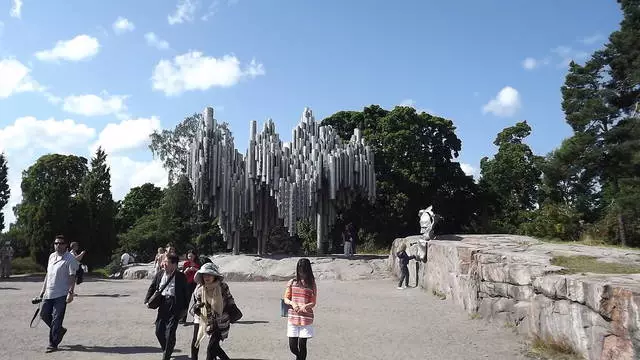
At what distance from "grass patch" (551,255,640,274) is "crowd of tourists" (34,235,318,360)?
5138 millimetres

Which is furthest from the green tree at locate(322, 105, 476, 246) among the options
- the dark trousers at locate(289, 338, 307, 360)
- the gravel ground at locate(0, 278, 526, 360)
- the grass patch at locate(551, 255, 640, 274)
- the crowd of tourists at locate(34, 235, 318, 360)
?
the dark trousers at locate(289, 338, 307, 360)

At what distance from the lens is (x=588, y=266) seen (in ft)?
33.2

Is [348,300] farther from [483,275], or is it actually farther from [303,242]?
[303,242]

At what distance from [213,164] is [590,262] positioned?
21.3m

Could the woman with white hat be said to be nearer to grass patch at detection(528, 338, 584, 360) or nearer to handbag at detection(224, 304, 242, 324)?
handbag at detection(224, 304, 242, 324)

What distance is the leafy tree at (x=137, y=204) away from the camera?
56.0 m

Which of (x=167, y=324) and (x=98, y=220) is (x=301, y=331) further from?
(x=98, y=220)

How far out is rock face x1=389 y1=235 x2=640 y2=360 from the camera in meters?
6.93

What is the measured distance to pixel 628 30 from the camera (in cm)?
2684

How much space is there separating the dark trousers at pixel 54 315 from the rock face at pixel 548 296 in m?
7.90

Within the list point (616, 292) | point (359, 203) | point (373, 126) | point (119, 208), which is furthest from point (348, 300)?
point (119, 208)

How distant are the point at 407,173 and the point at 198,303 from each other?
112 ft

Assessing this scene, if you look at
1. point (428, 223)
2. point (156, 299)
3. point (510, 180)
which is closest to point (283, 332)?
point (156, 299)

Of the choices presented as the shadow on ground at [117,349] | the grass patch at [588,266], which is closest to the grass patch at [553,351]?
the grass patch at [588,266]
